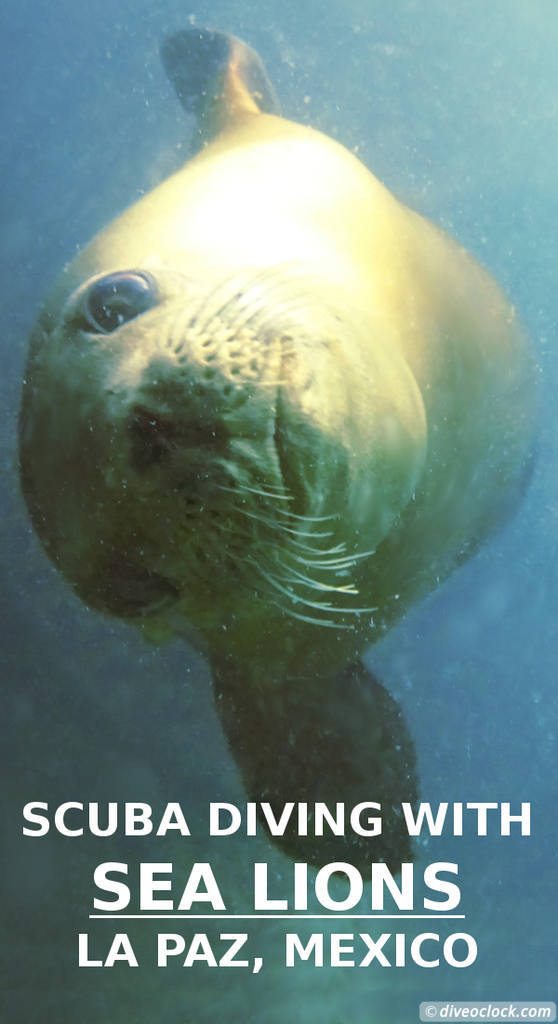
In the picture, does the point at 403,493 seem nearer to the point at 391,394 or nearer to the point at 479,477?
the point at 391,394

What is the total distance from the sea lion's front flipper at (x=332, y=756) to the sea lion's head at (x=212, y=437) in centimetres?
39

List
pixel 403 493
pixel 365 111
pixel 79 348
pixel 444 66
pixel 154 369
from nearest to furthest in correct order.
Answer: pixel 154 369
pixel 79 348
pixel 403 493
pixel 365 111
pixel 444 66

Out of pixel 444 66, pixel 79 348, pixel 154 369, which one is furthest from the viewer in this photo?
pixel 444 66

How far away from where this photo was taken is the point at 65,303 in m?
1.30

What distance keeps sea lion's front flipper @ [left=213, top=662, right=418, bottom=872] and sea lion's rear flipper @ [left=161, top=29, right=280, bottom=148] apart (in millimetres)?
1215

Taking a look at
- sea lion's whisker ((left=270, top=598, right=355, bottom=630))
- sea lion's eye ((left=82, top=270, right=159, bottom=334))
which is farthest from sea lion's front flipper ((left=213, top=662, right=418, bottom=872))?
sea lion's eye ((left=82, top=270, right=159, bottom=334))

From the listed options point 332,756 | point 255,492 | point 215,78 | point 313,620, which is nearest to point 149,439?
point 255,492

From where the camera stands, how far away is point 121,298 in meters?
1.15

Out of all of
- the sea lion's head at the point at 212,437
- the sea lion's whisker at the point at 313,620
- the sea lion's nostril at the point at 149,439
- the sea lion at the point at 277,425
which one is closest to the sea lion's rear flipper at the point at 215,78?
the sea lion at the point at 277,425

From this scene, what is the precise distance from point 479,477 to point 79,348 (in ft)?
2.87

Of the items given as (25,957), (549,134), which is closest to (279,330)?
(549,134)

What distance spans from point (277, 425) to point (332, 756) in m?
0.95

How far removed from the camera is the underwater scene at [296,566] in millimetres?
1328

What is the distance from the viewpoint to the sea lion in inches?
41.9
